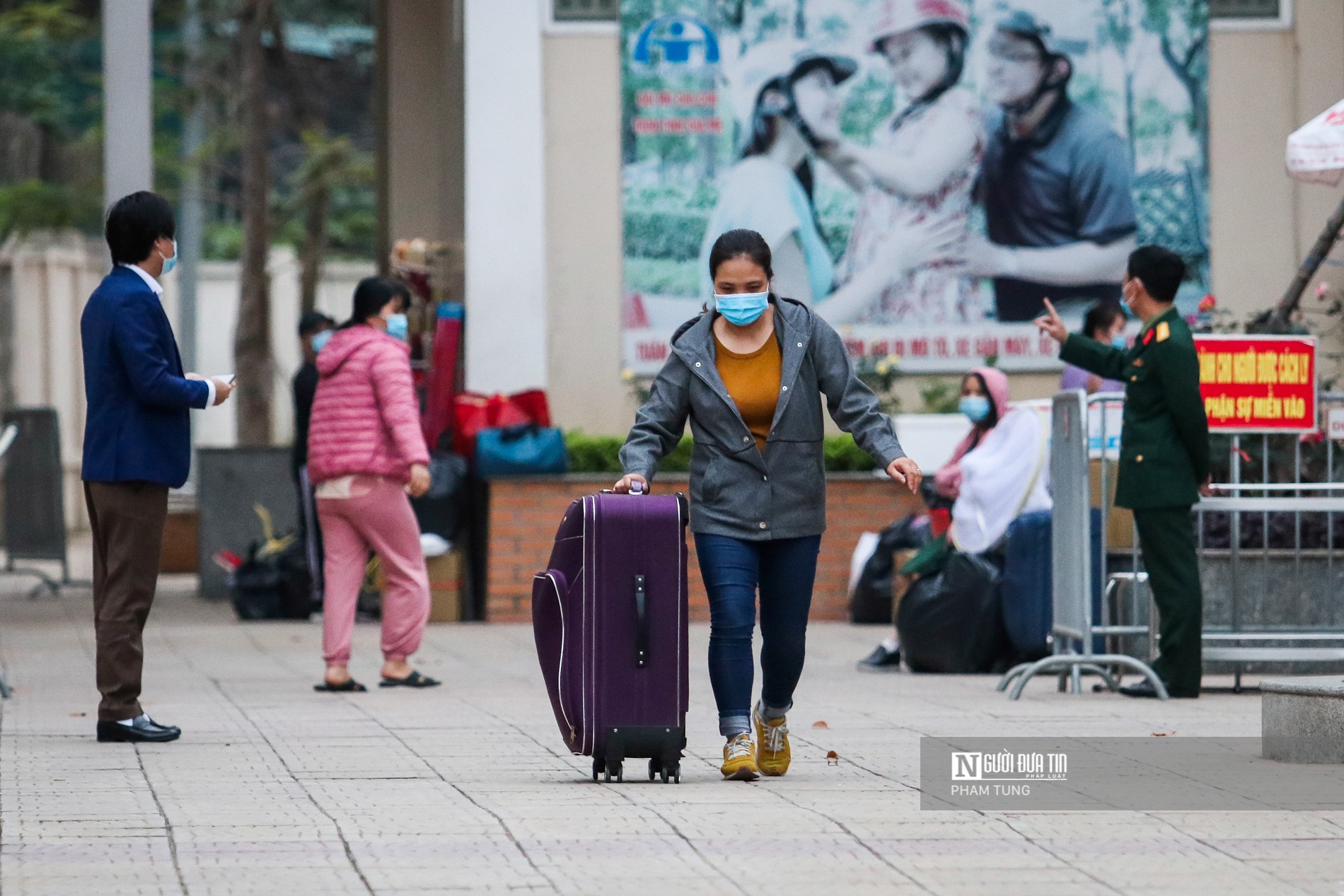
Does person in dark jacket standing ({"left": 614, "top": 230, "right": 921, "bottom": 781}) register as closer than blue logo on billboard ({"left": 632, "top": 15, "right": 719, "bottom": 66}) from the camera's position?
Yes

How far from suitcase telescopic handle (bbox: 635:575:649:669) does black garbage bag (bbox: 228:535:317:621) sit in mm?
7783

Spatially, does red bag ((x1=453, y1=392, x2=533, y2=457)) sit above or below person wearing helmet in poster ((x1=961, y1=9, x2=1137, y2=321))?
below

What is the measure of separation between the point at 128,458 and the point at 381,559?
90.5 inches

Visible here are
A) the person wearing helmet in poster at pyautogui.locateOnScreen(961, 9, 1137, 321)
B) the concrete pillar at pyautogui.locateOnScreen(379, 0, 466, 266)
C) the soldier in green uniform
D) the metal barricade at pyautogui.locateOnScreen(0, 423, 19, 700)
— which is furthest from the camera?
the concrete pillar at pyautogui.locateOnScreen(379, 0, 466, 266)

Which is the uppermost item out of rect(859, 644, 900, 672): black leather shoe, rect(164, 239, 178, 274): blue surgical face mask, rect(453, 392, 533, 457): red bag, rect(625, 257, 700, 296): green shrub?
rect(625, 257, 700, 296): green shrub

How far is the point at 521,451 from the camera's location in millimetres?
13672

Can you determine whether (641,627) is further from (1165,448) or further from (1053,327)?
(1165,448)

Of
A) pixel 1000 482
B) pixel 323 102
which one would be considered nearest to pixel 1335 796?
pixel 1000 482

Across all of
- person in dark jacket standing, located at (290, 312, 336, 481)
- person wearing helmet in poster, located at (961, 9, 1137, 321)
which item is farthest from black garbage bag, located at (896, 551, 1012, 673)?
person wearing helmet in poster, located at (961, 9, 1137, 321)

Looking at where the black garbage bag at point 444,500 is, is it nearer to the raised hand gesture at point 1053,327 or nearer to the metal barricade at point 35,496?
the metal barricade at point 35,496

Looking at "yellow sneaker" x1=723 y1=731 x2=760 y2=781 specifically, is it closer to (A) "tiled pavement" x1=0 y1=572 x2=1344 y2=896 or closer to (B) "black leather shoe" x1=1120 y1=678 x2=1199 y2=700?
(A) "tiled pavement" x1=0 y1=572 x2=1344 y2=896

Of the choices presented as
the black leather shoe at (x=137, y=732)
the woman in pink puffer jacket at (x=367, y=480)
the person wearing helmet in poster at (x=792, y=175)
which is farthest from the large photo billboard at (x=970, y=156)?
the black leather shoe at (x=137, y=732)

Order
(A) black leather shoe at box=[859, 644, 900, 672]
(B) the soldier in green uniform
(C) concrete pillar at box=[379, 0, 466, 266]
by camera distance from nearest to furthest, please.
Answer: (B) the soldier in green uniform, (A) black leather shoe at box=[859, 644, 900, 672], (C) concrete pillar at box=[379, 0, 466, 266]

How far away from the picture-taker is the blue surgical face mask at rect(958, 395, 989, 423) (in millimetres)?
10508
